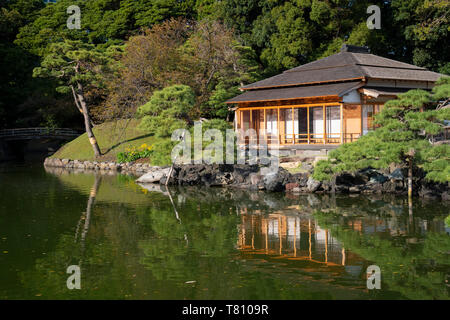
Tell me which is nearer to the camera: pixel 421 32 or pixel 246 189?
pixel 246 189

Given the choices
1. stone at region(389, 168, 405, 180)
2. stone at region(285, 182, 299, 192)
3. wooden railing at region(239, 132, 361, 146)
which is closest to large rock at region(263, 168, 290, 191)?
stone at region(285, 182, 299, 192)

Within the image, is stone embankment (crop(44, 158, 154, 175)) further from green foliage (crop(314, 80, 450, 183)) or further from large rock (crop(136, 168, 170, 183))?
green foliage (crop(314, 80, 450, 183))

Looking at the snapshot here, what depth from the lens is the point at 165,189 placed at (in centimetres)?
2173

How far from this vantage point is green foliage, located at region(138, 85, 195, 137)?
2216 centimetres

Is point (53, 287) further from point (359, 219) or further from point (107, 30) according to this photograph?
point (107, 30)

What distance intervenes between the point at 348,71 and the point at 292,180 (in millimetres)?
6877

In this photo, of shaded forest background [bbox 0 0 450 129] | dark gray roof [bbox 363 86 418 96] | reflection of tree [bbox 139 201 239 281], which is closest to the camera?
reflection of tree [bbox 139 201 239 281]

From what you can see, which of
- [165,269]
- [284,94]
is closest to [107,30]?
[284,94]

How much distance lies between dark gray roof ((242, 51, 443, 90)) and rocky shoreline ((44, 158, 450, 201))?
5.48 meters

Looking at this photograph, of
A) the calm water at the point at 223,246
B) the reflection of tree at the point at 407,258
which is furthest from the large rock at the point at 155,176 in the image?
the reflection of tree at the point at 407,258
